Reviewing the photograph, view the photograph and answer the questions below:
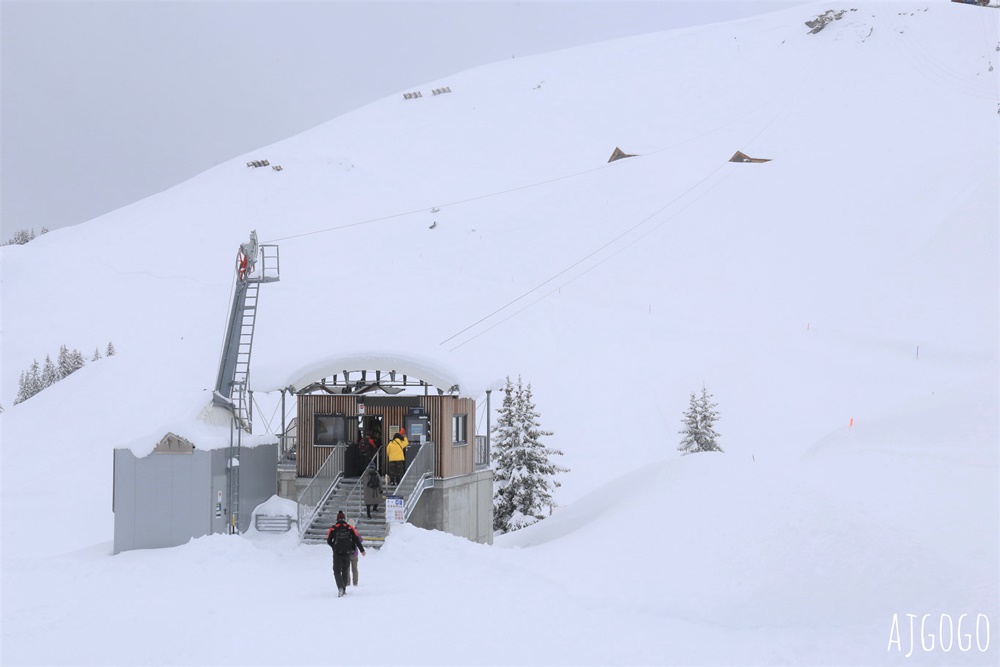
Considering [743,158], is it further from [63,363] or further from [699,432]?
[63,363]

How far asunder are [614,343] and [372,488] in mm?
27702

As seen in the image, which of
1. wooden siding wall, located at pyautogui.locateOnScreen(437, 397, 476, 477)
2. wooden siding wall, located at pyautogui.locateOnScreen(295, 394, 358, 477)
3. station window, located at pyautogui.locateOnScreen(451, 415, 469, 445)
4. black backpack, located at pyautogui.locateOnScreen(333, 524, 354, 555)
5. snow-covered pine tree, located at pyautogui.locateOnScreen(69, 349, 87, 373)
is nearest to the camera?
black backpack, located at pyautogui.locateOnScreen(333, 524, 354, 555)

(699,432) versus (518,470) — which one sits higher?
(699,432)

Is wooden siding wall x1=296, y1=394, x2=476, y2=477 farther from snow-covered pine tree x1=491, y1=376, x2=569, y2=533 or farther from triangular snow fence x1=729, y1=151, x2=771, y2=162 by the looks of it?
triangular snow fence x1=729, y1=151, x2=771, y2=162

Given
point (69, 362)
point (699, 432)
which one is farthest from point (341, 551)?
point (69, 362)

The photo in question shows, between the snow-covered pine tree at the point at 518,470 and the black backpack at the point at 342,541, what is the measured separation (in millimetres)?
14773

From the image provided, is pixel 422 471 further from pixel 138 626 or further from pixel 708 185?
pixel 708 185

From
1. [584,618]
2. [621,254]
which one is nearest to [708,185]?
[621,254]

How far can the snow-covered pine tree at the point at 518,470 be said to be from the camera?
29.0 metres

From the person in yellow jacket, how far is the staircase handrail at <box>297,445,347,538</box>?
120 cm

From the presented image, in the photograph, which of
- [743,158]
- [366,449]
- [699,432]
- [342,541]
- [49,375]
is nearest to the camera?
[342,541]

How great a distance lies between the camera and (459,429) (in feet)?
76.3

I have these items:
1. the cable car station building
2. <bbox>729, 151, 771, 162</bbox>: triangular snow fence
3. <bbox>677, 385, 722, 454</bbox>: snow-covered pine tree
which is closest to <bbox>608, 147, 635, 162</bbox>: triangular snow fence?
<bbox>729, 151, 771, 162</bbox>: triangular snow fence

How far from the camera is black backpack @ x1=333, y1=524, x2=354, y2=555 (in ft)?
46.8
